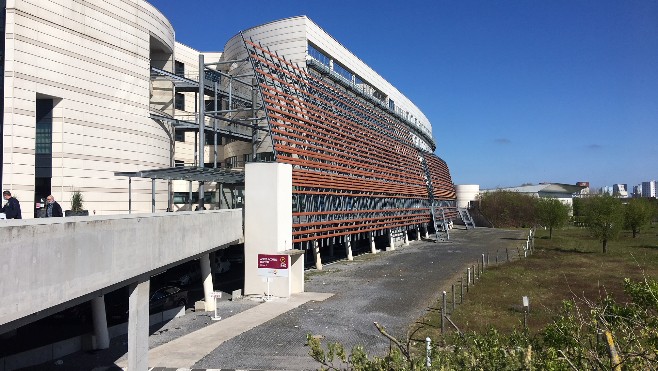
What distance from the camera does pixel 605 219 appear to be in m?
46.1

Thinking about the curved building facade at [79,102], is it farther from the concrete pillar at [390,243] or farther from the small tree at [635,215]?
the small tree at [635,215]

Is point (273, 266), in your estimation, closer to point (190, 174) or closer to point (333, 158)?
point (190, 174)

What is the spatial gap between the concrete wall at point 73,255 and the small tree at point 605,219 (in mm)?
43277

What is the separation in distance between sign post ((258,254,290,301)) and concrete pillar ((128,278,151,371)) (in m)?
10.5

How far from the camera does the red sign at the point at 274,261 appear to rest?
2358 centimetres

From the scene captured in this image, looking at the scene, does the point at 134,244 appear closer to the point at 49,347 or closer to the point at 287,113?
the point at 49,347

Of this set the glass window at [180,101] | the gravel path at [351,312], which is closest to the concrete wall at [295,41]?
the glass window at [180,101]

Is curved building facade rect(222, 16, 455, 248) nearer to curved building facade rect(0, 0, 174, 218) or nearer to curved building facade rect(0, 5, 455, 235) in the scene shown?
curved building facade rect(0, 5, 455, 235)

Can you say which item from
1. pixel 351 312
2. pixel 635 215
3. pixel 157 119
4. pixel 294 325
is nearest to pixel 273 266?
pixel 351 312

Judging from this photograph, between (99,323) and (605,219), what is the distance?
44.7 meters

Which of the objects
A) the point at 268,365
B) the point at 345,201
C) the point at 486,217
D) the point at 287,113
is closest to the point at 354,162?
the point at 345,201

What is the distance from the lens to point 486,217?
313 feet

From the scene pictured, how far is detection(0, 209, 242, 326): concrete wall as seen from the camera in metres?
7.43

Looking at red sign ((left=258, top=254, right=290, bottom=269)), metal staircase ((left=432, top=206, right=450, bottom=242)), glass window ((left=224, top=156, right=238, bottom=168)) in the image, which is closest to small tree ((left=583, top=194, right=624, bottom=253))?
metal staircase ((left=432, top=206, right=450, bottom=242))
